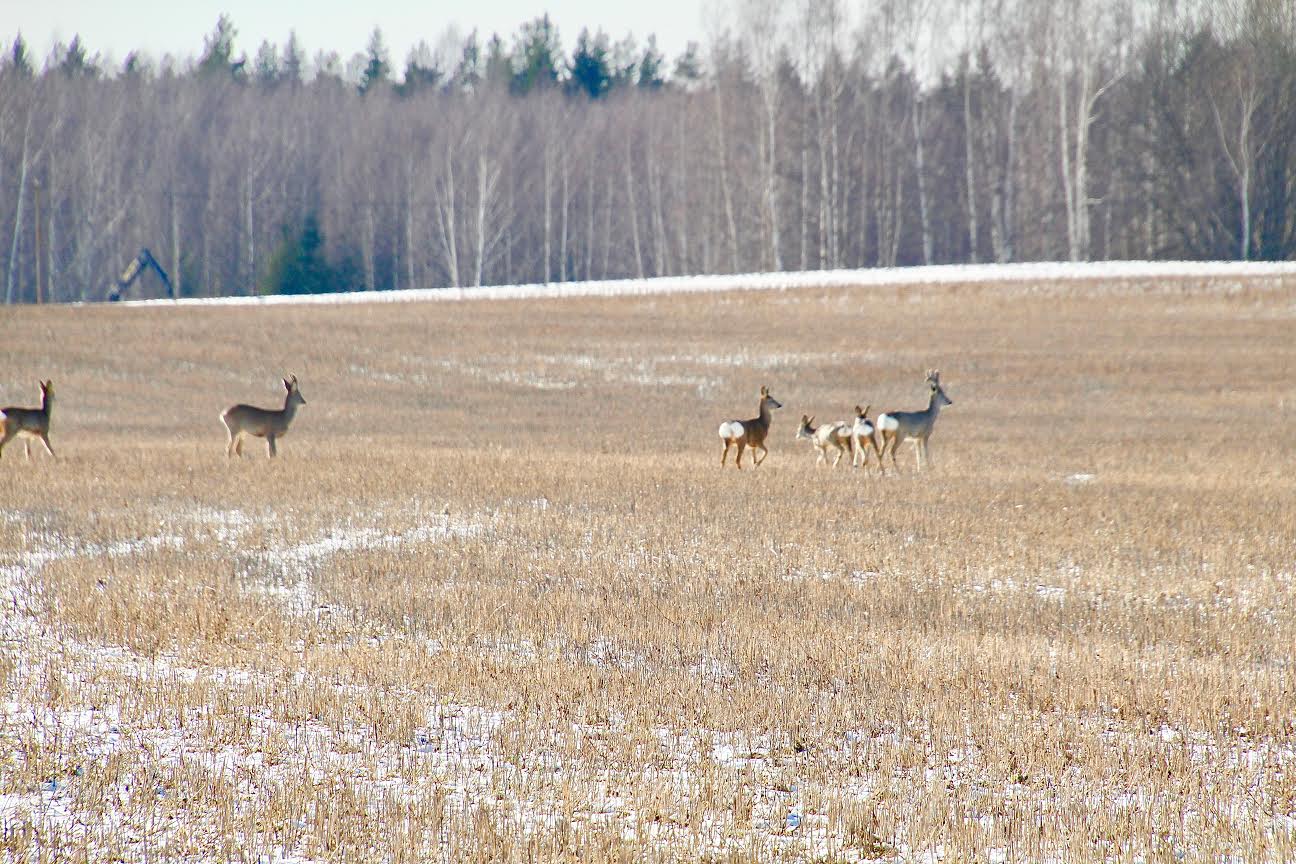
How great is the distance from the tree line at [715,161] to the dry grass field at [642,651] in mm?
35566

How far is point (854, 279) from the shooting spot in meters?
43.5

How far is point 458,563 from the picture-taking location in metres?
10.8

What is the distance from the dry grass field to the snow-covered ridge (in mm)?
19802

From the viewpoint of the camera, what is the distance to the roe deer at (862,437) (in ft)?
58.2

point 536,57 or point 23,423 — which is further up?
point 536,57

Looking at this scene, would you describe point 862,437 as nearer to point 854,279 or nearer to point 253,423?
point 253,423

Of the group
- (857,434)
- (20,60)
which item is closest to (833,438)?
(857,434)

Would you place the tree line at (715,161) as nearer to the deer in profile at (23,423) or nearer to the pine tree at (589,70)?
the pine tree at (589,70)

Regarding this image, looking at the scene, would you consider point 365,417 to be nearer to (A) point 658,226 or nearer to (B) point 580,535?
(B) point 580,535

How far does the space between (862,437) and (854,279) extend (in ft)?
86.0

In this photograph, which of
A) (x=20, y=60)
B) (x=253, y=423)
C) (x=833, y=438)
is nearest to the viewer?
(x=833, y=438)

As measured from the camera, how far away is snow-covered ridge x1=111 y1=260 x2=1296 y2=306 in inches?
1618

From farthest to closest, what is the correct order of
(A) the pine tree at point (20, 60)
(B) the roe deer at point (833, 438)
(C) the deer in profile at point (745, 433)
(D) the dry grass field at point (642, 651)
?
(A) the pine tree at point (20, 60) → (B) the roe deer at point (833, 438) → (C) the deer in profile at point (745, 433) → (D) the dry grass field at point (642, 651)

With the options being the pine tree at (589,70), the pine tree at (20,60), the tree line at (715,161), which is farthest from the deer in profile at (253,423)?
the pine tree at (589,70)
